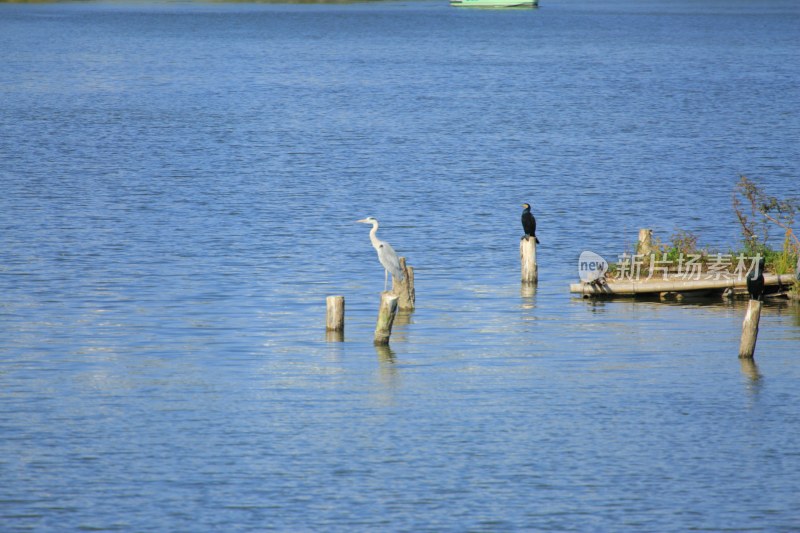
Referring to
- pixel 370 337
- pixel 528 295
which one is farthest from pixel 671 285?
pixel 370 337

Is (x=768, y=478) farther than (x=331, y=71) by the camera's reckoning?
No

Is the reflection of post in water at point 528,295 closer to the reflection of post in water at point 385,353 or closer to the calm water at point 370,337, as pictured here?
the calm water at point 370,337

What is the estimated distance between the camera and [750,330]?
87.4 ft

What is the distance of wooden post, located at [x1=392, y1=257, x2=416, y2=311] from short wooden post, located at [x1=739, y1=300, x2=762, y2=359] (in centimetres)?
730

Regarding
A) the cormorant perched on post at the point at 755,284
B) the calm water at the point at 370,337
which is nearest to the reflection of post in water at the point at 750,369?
the calm water at the point at 370,337

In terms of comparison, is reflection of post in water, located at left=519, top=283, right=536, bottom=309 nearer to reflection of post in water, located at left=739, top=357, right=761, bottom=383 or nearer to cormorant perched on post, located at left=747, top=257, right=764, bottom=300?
cormorant perched on post, located at left=747, top=257, right=764, bottom=300

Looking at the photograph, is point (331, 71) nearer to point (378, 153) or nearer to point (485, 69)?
point (485, 69)

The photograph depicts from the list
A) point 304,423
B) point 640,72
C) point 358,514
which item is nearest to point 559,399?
point 304,423

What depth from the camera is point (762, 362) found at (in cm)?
2730

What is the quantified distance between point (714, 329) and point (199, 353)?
1038cm

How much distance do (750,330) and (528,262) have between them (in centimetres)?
850

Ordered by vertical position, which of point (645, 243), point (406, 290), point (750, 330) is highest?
point (645, 243)

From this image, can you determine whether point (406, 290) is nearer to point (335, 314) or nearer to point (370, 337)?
point (370, 337)

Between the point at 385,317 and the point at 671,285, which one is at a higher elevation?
the point at 671,285
